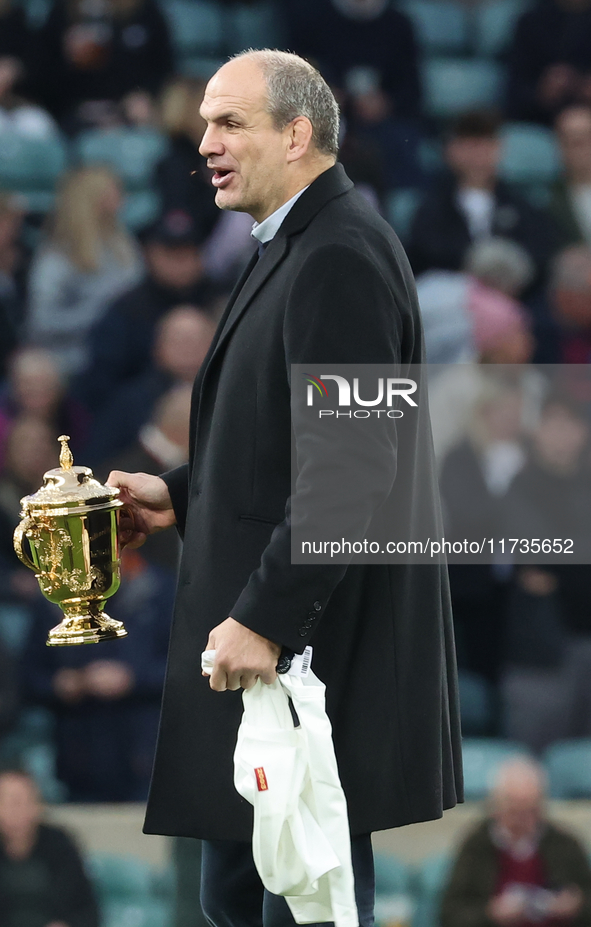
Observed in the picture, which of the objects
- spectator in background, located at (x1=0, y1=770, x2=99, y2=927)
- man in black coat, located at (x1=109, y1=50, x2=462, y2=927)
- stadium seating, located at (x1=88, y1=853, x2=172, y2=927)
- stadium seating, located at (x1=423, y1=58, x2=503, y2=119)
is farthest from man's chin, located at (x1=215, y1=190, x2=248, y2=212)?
stadium seating, located at (x1=423, y1=58, x2=503, y2=119)

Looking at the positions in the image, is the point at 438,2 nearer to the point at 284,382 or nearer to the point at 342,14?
the point at 342,14

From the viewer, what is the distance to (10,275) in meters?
4.39

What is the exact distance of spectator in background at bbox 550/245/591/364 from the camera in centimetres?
435

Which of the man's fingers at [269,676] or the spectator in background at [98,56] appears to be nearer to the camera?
the man's fingers at [269,676]

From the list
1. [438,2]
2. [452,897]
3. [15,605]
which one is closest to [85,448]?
[15,605]

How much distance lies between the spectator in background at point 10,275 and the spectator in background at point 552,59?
1.70m

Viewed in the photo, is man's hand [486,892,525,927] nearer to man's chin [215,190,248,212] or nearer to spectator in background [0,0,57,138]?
man's chin [215,190,248,212]

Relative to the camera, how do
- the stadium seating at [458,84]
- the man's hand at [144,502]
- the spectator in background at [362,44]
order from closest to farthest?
the man's hand at [144,502]
the spectator in background at [362,44]
the stadium seating at [458,84]

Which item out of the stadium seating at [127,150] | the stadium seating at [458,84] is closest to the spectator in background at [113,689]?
the stadium seating at [127,150]

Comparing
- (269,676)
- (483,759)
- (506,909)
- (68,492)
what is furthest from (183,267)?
(269,676)

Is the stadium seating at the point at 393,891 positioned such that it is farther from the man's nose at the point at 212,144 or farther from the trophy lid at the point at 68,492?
the man's nose at the point at 212,144

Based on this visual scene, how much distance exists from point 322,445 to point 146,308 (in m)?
2.53

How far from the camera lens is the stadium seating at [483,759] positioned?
387 cm

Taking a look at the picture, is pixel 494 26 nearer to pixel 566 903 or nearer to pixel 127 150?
pixel 127 150
